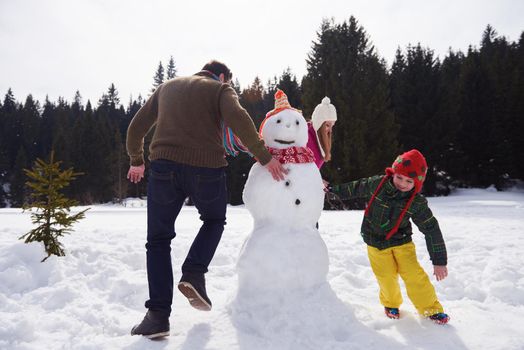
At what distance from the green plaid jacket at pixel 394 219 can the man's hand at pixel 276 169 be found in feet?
2.38

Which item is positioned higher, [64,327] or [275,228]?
[275,228]

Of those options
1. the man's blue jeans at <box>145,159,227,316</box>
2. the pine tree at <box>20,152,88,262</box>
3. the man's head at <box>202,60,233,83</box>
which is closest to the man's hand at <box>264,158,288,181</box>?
the man's blue jeans at <box>145,159,227,316</box>

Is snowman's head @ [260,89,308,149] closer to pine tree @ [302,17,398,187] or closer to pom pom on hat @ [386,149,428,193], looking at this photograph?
pom pom on hat @ [386,149,428,193]

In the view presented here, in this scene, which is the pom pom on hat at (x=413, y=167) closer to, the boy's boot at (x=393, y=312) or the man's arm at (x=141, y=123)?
the boy's boot at (x=393, y=312)

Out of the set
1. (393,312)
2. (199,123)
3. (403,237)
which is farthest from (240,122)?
(393,312)

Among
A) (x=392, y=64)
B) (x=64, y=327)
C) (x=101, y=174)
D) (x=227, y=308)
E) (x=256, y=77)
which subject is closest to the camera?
(x=64, y=327)

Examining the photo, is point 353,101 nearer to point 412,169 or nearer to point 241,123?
point 412,169

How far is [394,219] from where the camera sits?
291cm

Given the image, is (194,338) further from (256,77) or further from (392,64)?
(256,77)

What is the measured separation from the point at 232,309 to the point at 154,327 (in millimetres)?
568

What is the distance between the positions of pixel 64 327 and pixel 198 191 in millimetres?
1261

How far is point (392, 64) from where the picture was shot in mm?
32406

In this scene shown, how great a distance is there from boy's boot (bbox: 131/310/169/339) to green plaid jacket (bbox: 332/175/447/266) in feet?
5.72

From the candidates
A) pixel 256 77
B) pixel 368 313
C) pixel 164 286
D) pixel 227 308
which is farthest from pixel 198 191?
pixel 256 77
